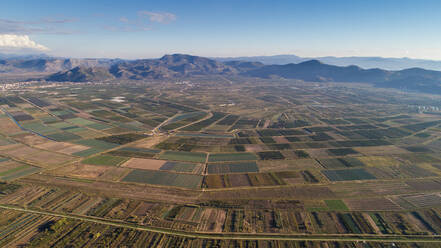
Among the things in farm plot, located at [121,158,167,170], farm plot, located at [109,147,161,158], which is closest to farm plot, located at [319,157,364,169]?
farm plot, located at [121,158,167,170]

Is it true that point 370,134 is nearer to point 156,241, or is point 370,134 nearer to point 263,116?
point 263,116

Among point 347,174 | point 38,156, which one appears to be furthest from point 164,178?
point 347,174

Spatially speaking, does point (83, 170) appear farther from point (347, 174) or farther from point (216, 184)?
point (347, 174)

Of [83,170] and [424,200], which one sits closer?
[424,200]

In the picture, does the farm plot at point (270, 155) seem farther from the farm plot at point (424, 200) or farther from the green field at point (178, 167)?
the farm plot at point (424, 200)

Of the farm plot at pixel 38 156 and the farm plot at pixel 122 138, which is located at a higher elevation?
the farm plot at pixel 122 138

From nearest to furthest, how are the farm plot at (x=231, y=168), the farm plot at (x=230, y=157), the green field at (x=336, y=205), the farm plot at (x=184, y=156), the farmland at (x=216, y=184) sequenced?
the farmland at (x=216, y=184) < the green field at (x=336, y=205) < the farm plot at (x=231, y=168) < the farm plot at (x=184, y=156) < the farm plot at (x=230, y=157)

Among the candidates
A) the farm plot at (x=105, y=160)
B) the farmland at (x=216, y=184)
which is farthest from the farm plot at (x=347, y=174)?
the farm plot at (x=105, y=160)
